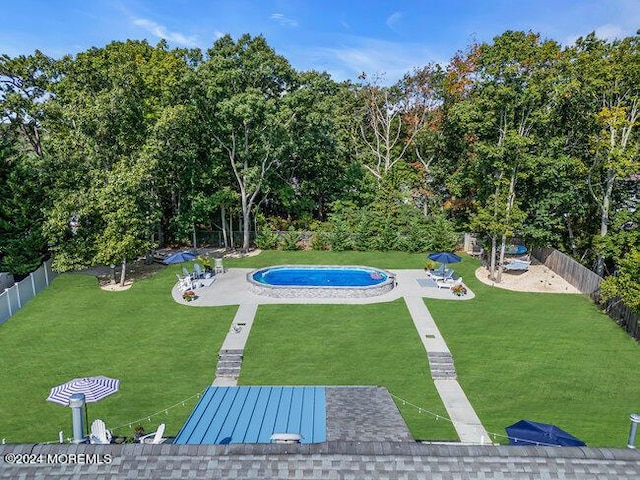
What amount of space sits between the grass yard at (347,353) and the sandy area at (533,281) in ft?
25.8

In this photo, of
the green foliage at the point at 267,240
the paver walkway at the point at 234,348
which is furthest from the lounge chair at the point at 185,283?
the green foliage at the point at 267,240

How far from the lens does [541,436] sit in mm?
11070

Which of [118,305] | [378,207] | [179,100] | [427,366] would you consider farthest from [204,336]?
[378,207]

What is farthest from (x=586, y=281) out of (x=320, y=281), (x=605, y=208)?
(x=320, y=281)

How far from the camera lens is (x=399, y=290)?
26.8 m

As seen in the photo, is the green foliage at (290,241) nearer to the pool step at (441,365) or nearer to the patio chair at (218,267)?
the patio chair at (218,267)

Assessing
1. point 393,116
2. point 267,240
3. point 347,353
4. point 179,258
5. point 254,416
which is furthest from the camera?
point 393,116

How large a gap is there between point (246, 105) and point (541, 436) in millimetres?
24912

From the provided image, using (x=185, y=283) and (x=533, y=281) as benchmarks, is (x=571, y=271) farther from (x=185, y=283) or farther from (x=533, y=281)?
(x=185, y=283)

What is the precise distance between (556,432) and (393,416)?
151 inches

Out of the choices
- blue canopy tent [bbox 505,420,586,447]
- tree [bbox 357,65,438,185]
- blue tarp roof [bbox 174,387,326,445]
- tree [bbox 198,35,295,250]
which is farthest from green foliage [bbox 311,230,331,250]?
blue canopy tent [bbox 505,420,586,447]

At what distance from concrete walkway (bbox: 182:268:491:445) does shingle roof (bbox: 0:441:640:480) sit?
659 cm

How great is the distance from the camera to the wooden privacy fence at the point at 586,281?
2122 centimetres

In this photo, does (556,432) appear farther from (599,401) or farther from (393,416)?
(599,401)
